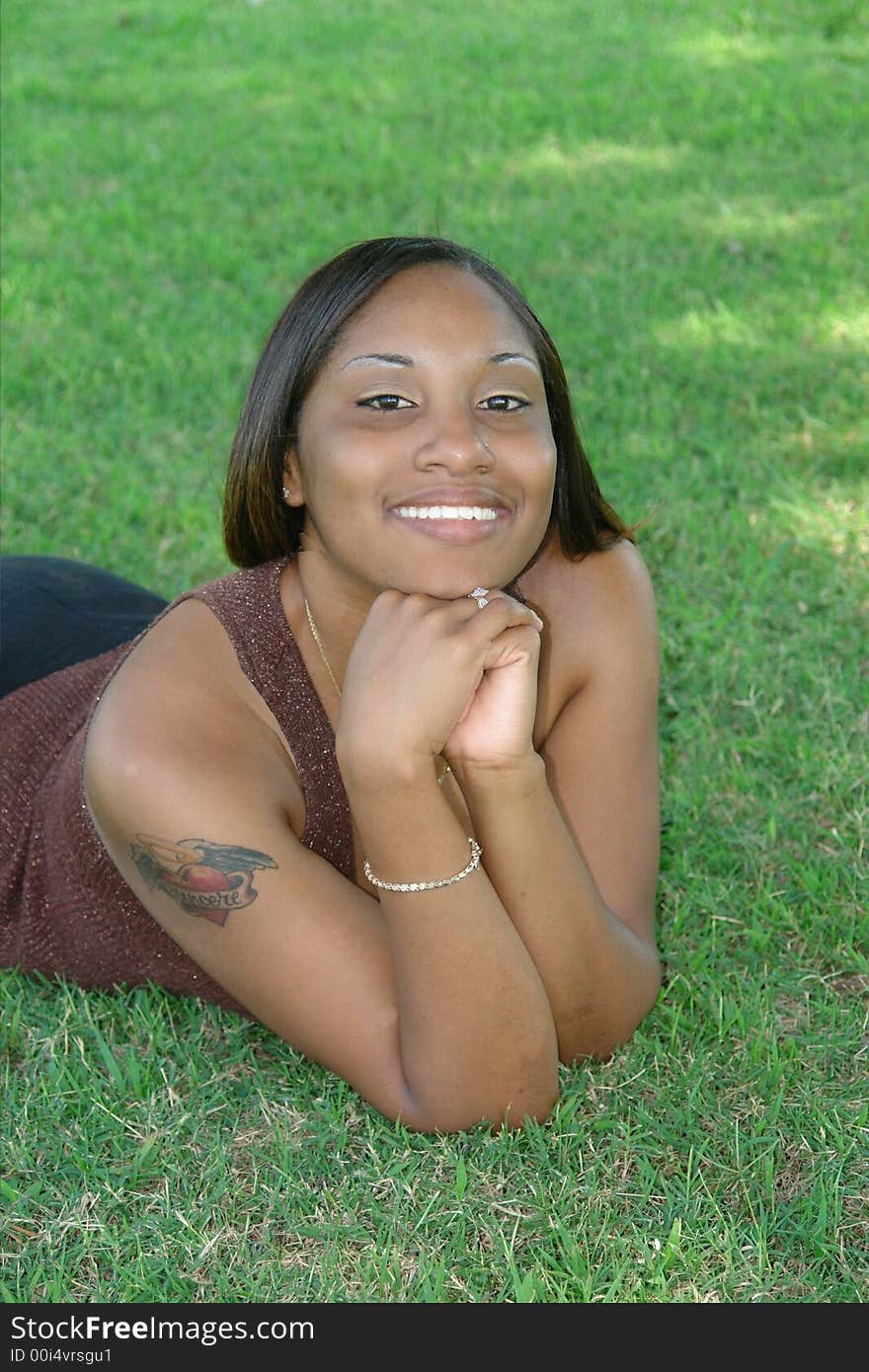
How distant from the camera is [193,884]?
105 inches

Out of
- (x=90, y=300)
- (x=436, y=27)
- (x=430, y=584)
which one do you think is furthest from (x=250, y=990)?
(x=436, y=27)

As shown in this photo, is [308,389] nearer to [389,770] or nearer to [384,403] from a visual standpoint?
[384,403]

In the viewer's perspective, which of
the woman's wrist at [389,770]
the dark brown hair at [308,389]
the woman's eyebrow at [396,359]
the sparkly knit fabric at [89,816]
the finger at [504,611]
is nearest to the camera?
the woman's wrist at [389,770]

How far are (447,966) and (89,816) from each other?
935 millimetres

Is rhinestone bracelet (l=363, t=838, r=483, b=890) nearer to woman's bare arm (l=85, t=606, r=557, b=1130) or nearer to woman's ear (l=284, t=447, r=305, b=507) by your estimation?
woman's bare arm (l=85, t=606, r=557, b=1130)

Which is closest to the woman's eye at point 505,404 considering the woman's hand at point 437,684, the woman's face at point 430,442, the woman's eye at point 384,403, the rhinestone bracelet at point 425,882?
the woman's face at point 430,442

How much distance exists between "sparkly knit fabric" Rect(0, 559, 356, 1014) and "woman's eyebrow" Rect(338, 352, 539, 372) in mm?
508

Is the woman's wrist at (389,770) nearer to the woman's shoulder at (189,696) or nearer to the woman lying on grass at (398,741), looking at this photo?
the woman lying on grass at (398,741)

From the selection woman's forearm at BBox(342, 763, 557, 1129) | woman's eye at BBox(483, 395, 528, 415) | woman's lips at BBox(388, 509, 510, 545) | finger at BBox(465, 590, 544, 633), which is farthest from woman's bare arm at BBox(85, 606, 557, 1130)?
woman's eye at BBox(483, 395, 528, 415)

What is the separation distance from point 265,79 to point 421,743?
7255 mm

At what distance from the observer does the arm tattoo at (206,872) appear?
263cm

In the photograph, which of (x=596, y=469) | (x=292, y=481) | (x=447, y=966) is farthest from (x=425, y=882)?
(x=596, y=469)

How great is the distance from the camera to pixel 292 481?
289 cm
